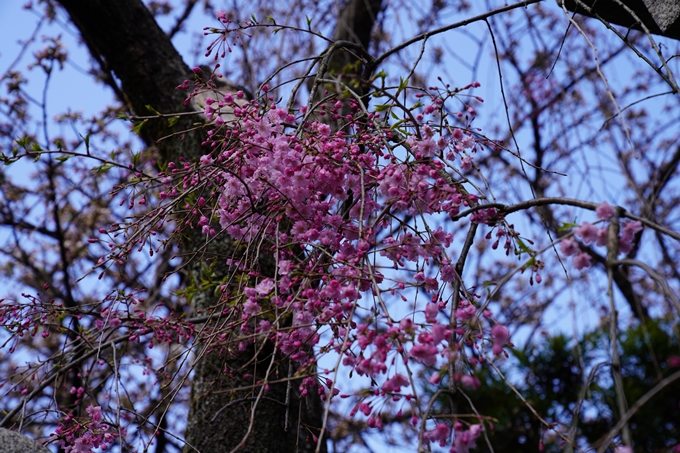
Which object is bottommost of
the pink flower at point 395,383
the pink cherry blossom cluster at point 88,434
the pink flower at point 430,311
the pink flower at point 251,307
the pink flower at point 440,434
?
the pink flower at point 440,434

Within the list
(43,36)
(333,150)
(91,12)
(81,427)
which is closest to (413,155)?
(333,150)

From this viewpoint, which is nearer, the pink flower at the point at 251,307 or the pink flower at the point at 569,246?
the pink flower at the point at 569,246

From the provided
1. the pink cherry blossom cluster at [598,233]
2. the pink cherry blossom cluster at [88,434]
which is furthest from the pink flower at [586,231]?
the pink cherry blossom cluster at [88,434]

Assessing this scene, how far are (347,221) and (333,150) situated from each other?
0.67 feet

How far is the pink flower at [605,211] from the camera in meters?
1.15

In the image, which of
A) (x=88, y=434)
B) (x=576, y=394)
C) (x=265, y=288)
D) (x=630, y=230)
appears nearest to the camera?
(x=630, y=230)

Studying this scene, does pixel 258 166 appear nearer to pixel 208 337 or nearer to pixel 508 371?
pixel 208 337

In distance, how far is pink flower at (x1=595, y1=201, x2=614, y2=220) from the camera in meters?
1.15

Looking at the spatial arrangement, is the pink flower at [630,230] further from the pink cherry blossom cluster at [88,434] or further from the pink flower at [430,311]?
the pink cherry blossom cluster at [88,434]

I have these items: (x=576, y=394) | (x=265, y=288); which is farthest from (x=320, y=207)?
(x=576, y=394)

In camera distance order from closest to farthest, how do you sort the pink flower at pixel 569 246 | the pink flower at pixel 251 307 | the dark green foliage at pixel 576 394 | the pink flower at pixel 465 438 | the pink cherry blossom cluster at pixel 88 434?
1. the pink flower at pixel 465 438
2. the pink flower at pixel 569 246
3. the pink flower at pixel 251 307
4. the pink cherry blossom cluster at pixel 88 434
5. the dark green foliage at pixel 576 394

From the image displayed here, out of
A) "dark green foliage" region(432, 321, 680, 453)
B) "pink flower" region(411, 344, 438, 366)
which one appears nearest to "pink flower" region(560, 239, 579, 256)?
"pink flower" region(411, 344, 438, 366)

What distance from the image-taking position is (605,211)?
1154 millimetres

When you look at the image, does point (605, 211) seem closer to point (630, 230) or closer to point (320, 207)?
point (630, 230)
